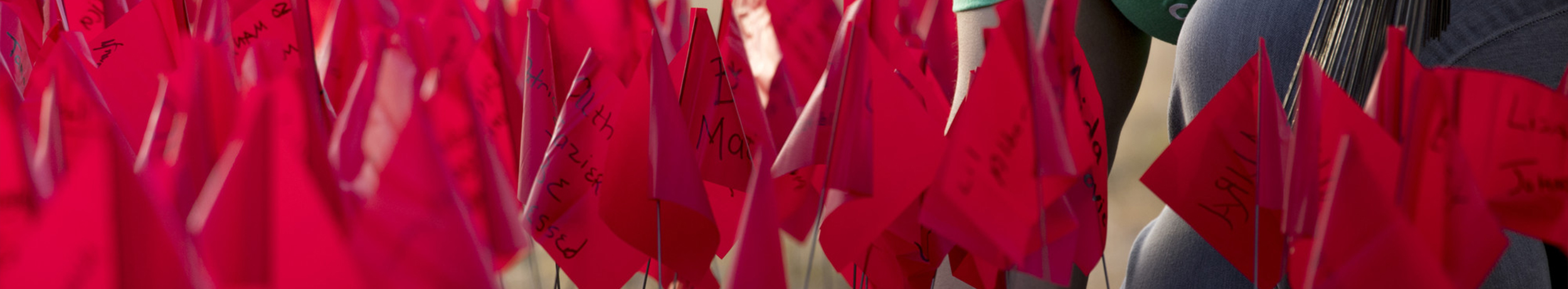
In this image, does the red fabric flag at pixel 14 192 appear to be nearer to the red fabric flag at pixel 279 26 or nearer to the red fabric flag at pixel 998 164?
the red fabric flag at pixel 279 26

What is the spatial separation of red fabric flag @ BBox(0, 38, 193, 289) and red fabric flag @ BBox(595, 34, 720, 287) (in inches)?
6.3

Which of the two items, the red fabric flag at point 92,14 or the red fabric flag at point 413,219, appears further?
the red fabric flag at point 92,14

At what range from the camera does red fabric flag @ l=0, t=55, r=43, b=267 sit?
39cm

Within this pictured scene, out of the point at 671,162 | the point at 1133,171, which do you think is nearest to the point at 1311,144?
the point at 671,162

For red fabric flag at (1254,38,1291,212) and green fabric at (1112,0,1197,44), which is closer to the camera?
red fabric flag at (1254,38,1291,212)

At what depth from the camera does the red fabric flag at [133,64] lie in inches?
21.4

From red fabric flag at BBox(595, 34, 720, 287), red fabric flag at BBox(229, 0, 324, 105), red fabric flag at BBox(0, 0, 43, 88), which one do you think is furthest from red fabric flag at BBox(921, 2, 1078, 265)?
red fabric flag at BBox(0, 0, 43, 88)

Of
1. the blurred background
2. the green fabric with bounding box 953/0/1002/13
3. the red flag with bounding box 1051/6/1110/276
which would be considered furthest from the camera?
the blurred background

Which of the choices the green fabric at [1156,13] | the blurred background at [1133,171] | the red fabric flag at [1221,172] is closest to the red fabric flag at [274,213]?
the red fabric flag at [1221,172]

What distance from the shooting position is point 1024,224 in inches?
17.2

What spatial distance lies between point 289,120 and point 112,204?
6 cm

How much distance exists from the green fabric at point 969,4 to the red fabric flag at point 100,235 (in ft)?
1.28

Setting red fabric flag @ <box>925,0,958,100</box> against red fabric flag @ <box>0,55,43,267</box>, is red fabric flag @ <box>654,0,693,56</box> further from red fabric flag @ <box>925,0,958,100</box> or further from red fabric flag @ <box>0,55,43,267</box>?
red fabric flag @ <box>0,55,43,267</box>

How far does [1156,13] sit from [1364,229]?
303 mm
